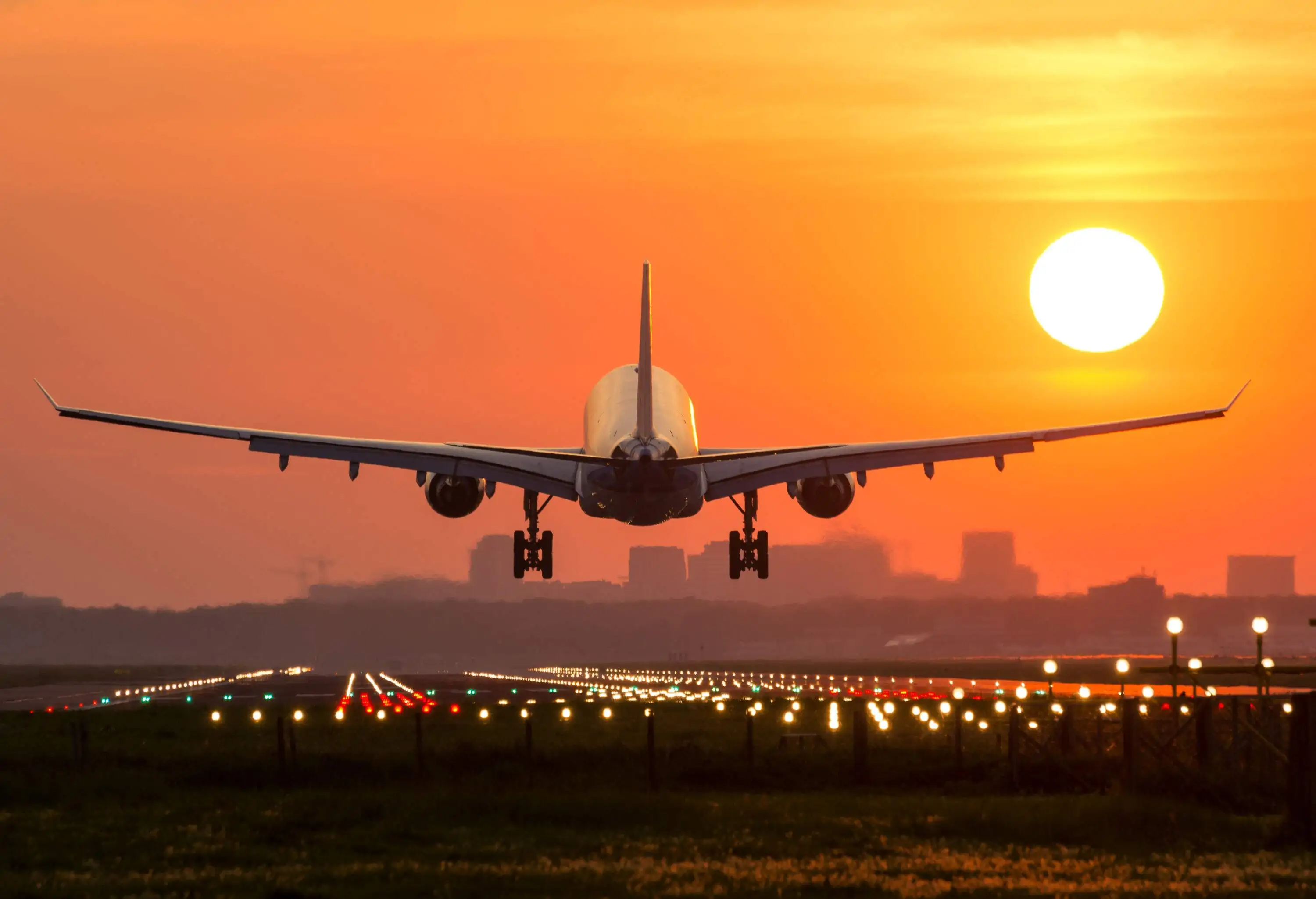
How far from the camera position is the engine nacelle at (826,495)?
233 ft

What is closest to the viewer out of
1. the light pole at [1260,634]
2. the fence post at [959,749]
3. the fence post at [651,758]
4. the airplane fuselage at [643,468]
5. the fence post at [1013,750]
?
the light pole at [1260,634]

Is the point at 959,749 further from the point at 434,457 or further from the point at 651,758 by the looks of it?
the point at 434,457

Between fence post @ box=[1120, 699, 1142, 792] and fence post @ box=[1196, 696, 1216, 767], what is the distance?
2890 mm

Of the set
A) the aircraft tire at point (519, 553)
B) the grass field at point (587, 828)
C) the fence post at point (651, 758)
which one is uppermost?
the aircraft tire at point (519, 553)

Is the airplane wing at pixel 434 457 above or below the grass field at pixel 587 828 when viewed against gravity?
above

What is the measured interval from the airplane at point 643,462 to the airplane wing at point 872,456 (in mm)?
50

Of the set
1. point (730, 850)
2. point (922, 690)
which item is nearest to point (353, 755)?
point (730, 850)

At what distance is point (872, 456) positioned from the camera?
6719 centimetres

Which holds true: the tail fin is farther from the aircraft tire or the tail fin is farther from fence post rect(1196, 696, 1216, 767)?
fence post rect(1196, 696, 1216, 767)

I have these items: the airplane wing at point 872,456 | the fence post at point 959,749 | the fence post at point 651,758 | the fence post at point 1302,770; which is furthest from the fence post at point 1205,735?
the airplane wing at point 872,456

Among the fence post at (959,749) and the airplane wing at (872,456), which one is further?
the airplane wing at (872,456)

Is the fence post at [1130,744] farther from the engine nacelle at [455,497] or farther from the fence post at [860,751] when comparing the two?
the engine nacelle at [455,497]

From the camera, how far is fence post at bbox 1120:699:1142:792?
39031 mm

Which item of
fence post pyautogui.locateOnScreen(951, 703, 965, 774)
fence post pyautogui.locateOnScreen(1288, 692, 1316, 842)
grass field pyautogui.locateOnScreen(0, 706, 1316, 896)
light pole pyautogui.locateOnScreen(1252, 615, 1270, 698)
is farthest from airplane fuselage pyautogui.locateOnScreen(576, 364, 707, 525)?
fence post pyautogui.locateOnScreen(1288, 692, 1316, 842)
